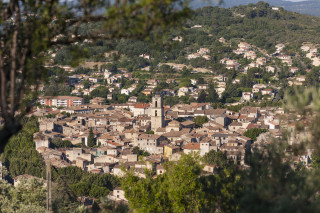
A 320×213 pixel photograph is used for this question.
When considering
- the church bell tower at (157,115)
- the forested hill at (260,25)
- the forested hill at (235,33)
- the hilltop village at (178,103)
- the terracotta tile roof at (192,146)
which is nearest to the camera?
the hilltop village at (178,103)

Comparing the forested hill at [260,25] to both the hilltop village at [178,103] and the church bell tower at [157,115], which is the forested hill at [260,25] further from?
the church bell tower at [157,115]

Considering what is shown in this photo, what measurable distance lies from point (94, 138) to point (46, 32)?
30.6 m

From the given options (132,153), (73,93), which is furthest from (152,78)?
(132,153)

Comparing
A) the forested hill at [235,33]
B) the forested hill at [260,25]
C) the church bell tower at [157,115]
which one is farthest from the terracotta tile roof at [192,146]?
the forested hill at [260,25]

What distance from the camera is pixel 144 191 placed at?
9312mm

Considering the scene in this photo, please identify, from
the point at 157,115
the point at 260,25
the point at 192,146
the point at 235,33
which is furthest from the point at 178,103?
the point at 260,25

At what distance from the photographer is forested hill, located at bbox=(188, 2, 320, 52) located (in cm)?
7856

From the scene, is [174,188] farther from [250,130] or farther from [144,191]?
[250,130]

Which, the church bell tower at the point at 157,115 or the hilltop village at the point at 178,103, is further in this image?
the church bell tower at the point at 157,115

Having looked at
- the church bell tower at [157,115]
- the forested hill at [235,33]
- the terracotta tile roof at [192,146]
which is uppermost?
the forested hill at [235,33]

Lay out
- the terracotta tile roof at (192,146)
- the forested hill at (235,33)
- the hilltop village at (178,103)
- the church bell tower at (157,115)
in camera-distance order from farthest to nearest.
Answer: the forested hill at (235,33), the church bell tower at (157,115), the terracotta tile roof at (192,146), the hilltop village at (178,103)

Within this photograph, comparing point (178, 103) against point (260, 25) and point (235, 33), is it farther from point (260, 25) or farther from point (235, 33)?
point (260, 25)

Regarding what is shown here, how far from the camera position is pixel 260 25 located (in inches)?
3349

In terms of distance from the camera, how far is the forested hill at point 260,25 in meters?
78.6
